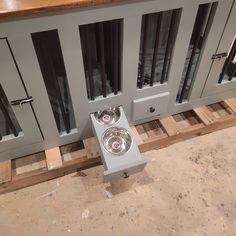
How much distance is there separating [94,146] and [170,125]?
1.42ft

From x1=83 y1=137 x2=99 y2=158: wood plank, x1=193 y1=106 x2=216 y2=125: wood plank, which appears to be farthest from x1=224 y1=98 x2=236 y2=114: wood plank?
x1=83 y1=137 x2=99 y2=158: wood plank

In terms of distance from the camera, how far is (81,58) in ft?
3.17

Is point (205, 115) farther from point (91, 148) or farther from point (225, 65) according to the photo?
point (91, 148)

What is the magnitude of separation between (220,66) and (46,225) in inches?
44.4

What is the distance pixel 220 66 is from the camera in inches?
49.8

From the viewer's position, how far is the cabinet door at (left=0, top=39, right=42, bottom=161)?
88 centimetres

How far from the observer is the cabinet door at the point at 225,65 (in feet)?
3.65

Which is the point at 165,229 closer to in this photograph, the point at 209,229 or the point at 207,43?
the point at 209,229

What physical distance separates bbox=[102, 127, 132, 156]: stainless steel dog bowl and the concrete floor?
9.3 inches

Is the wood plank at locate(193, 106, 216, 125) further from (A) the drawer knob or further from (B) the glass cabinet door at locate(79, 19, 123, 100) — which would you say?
(B) the glass cabinet door at locate(79, 19, 123, 100)

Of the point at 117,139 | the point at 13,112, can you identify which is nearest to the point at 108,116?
the point at 117,139

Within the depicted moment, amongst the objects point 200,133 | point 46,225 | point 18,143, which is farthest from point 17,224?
point 200,133

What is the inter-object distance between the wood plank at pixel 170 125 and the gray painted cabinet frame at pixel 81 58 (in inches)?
1.8

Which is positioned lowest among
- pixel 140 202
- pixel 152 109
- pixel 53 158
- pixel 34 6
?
pixel 140 202
